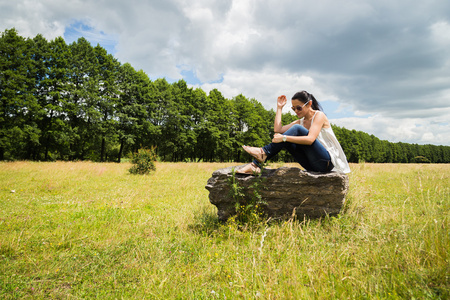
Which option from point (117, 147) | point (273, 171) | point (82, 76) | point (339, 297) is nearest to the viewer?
point (339, 297)

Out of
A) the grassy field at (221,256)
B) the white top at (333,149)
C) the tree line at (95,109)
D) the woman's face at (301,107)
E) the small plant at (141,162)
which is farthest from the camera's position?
the tree line at (95,109)

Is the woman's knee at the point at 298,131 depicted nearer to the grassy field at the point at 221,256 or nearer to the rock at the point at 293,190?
the rock at the point at 293,190

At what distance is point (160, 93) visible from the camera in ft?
106

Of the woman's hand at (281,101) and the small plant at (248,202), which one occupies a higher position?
the woman's hand at (281,101)

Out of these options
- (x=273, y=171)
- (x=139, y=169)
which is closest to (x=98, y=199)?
(x=273, y=171)

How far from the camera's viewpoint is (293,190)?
4027 mm

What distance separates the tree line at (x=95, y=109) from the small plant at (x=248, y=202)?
14.9m

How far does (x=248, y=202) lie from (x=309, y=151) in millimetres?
1497

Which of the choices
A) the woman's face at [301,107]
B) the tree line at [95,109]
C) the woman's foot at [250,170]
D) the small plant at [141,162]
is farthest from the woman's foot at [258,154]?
the tree line at [95,109]

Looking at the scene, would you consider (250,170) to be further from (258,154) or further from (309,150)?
(309,150)

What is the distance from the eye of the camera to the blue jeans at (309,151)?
3.92 meters

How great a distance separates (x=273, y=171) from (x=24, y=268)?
4.13 meters

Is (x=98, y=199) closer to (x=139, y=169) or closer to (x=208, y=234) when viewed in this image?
(x=208, y=234)

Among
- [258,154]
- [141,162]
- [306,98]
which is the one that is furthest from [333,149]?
[141,162]
